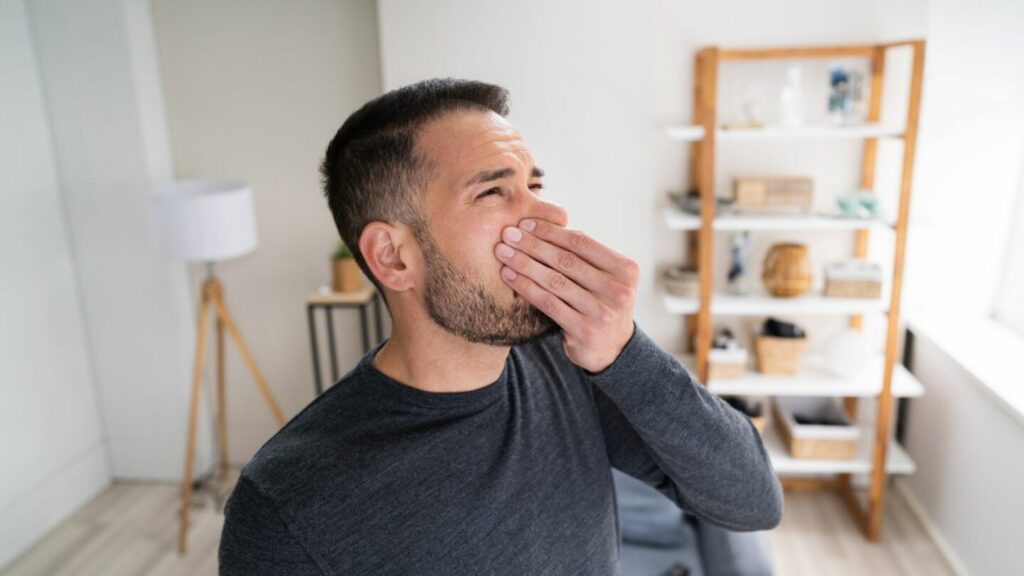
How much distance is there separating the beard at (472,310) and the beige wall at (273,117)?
2216 millimetres

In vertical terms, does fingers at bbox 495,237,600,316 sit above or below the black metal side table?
above

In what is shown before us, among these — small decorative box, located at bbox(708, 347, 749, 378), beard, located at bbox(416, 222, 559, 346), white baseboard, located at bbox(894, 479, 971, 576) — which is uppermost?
beard, located at bbox(416, 222, 559, 346)

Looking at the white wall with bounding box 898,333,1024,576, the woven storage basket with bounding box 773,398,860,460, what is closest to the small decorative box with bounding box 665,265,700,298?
the woven storage basket with bounding box 773,398,860,460

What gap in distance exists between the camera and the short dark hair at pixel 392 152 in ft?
3.86

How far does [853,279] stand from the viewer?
2.84 m

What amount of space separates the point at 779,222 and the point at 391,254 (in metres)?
1.95

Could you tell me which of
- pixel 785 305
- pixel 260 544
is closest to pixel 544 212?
pixel 260 544

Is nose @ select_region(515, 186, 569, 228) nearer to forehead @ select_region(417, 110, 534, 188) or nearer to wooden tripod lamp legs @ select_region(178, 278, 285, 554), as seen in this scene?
forehead @ select_region(417, 110, 534, 188)

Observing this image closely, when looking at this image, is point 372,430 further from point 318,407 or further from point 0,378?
point 0,378

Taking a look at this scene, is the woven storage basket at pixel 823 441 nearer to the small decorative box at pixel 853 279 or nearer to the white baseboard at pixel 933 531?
the white baseboard at pixel 933 531

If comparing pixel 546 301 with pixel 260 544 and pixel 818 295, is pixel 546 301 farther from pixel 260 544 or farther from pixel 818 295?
pixel 818 295

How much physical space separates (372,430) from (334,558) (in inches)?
7.5

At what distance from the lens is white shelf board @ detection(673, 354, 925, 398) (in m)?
2.88

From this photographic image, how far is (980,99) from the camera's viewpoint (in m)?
2.87
